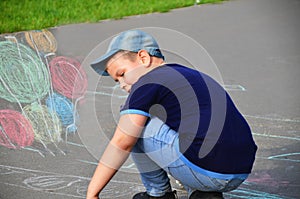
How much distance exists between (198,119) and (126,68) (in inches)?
15.4

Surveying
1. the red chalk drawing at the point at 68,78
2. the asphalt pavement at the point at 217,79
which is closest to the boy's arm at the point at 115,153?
the asphalt pavement at the point at 217,79

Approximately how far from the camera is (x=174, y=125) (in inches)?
109

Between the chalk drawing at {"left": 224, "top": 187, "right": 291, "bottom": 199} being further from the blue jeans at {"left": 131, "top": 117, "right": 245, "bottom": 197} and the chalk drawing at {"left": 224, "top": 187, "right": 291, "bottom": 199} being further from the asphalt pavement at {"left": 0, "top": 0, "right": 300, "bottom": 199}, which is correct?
the blue jeans at {"left": 131, "top": 117, "right": 245, "bottom": 197}

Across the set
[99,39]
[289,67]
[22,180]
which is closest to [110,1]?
[99,39]

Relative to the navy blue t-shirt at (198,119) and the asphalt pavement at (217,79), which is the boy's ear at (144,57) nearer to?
the navy blue t-shirt at (198,119)

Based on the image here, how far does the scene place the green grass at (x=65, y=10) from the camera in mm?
7133

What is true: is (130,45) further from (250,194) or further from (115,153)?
(250,194)

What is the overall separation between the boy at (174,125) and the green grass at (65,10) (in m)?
4.15

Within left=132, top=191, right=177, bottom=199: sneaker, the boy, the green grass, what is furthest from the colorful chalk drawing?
the green grass

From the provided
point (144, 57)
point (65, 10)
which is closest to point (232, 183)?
point (144, 57)

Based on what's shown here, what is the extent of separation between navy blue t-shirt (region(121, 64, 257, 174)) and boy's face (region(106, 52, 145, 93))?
8 centimetres

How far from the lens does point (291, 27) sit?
25.6ft

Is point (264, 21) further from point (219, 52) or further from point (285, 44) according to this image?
point (219, 52)

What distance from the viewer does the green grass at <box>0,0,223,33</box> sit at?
281 inches
